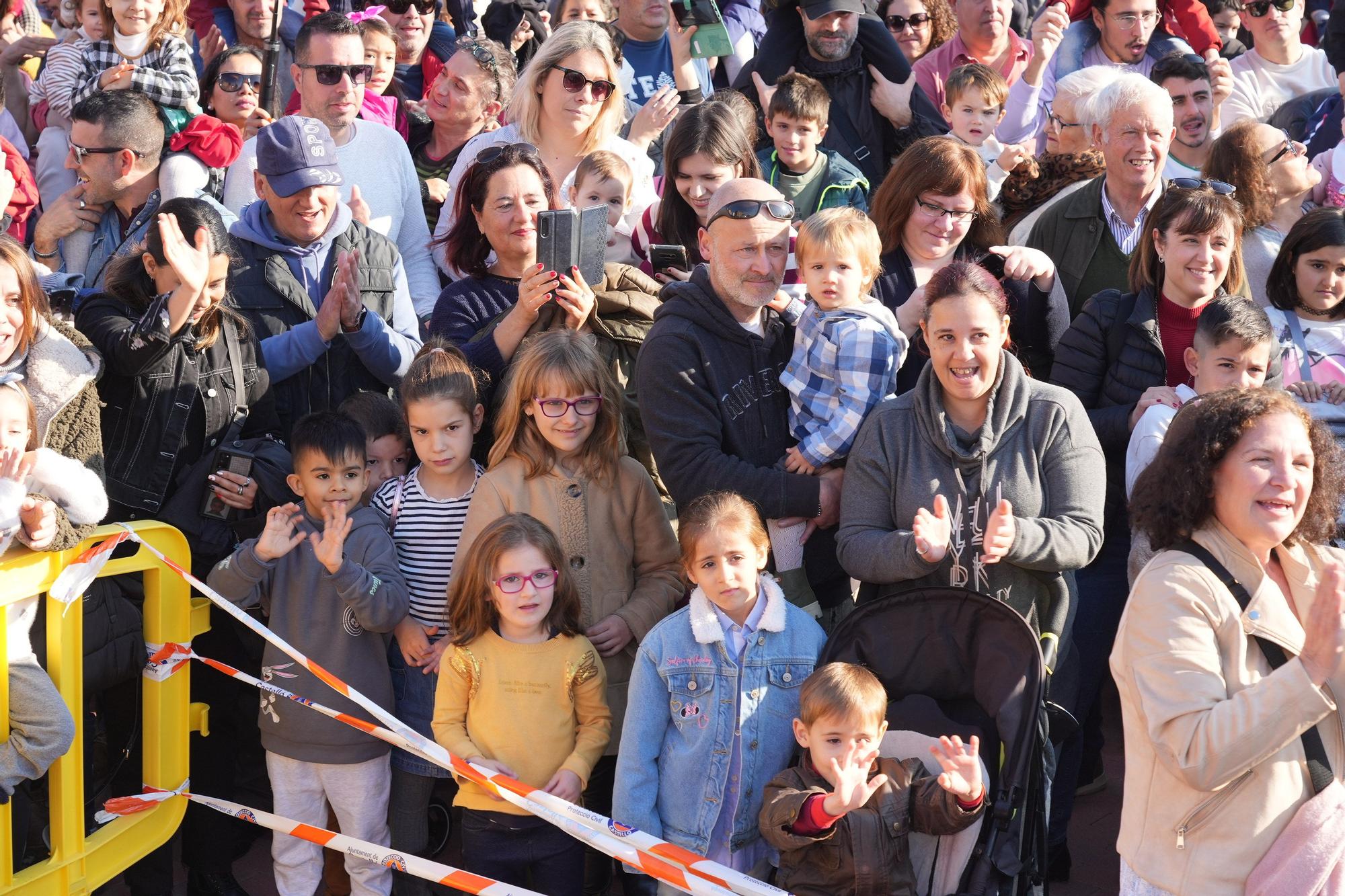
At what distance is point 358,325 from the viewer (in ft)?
15.8

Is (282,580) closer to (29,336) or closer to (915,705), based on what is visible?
(29,336)

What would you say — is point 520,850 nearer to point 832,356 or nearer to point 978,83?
point 832,356

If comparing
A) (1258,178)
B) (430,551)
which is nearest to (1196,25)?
(1258,178)

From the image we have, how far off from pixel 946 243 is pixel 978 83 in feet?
6.28

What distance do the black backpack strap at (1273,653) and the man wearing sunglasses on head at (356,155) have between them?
132 inches

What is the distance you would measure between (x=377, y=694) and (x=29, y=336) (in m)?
1.48

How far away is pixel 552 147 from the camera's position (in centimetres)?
582

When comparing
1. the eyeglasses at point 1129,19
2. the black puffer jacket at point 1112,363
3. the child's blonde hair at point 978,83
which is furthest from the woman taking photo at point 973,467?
the eyeglasses at point 1129,19

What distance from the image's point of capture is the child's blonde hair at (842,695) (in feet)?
11.4

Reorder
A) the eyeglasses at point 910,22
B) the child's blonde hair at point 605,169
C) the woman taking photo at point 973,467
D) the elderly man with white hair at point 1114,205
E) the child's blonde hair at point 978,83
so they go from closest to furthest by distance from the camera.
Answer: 1. the woman taking photo at point 973,467
2. the elderly man with white hair at point 1114,205
3. the child's blonde hair at point 605,169
4. the child's blonde hair at point 978,83
5. the eyeglasses at point 910,22

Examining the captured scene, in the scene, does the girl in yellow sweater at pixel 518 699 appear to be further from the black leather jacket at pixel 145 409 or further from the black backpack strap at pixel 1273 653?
the black backpack strap at pixel 1273 653

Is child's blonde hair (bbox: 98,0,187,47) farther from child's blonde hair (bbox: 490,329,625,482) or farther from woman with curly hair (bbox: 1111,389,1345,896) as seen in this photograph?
woman with curly hair (bbox: 1111,389,1345,896)

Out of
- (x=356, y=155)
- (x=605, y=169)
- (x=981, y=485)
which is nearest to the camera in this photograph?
(x=981, y=485)

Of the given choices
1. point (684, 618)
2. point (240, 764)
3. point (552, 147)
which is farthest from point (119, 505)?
point (552, 147)
